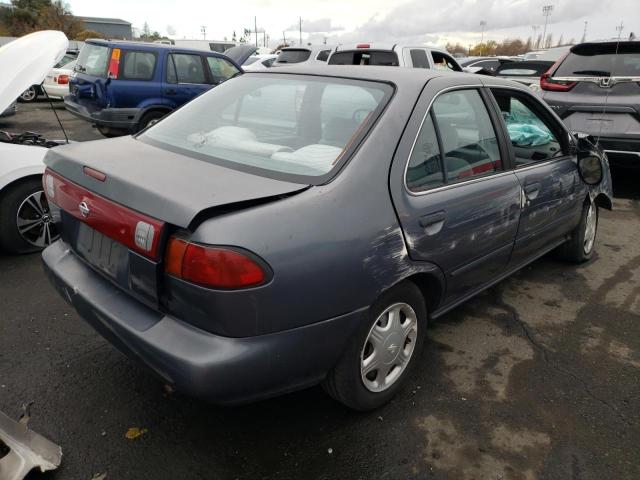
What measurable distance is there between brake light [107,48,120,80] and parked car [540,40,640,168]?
6203mm

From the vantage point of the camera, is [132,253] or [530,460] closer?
[132,253]

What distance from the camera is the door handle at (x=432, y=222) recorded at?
233 centimetres

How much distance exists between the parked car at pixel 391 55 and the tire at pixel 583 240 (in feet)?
14.9

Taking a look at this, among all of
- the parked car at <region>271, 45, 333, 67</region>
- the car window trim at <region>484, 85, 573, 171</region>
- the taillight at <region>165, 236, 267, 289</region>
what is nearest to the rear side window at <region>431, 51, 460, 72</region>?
the parked car at <region>271, 45, 333, 67</region>

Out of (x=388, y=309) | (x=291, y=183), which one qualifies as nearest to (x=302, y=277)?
(x=291, y=183)

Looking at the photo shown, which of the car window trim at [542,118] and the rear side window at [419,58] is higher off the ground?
the rear side window at [419,58]

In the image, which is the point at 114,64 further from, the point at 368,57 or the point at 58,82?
the point at 58,82

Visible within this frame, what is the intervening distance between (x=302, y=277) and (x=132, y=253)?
2.23 feet

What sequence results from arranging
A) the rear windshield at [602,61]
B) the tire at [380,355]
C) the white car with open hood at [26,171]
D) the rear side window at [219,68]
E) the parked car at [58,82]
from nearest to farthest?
the tire at [380,355]
the white car with open hood at [26,171]
the rear windshield at [602,61]
the rear side window at [219,68]
the parked car at [58,82]

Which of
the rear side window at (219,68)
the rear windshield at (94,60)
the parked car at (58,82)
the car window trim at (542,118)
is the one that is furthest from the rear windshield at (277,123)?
the parked car at (58,82)

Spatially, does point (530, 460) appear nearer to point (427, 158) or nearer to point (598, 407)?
point (598, 407)

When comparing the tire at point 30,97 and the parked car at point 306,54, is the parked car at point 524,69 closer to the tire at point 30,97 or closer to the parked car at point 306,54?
the parked car at point 306,54

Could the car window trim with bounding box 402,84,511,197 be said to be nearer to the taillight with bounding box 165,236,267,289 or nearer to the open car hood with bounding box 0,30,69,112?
the taillight with bounding box 165,236,267,289

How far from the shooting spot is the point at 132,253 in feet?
6.46
